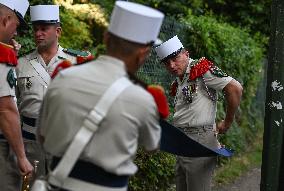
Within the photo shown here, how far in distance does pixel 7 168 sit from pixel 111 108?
1841mm

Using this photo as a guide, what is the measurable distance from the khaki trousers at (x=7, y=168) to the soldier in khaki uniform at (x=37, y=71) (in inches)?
15.7

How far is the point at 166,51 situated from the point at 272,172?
1.50 metres

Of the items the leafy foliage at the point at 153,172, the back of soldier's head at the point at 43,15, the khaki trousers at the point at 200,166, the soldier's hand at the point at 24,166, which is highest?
the back of soldier's head at the point at 43,15

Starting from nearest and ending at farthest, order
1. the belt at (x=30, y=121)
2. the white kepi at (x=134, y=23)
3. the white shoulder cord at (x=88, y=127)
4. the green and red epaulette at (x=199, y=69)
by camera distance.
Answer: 1. the white shoulder cord at (x=88, y=127)
2. the white kepi at (x=134, y=23)
3. the belt at (x=30, y=121)
4. the green and red epaulette at (x=199, y=69)

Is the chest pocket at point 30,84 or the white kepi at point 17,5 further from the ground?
the white kepi at point 17,5

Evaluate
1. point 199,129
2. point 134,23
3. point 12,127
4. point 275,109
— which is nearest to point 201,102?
point 199,129

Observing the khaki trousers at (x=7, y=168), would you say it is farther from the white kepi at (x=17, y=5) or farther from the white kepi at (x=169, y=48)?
the white kepi at (x=169, y=48)

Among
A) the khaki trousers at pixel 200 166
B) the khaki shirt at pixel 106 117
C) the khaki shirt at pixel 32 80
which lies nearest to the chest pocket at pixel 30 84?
the khaki shirt at pixel 32 80

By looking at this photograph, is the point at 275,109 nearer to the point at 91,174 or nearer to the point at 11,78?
the point at 11,78

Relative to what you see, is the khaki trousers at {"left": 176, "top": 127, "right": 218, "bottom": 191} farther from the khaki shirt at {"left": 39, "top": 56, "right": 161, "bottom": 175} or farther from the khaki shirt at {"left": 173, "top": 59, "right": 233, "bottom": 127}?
the khaki shirt at {"left": 39, "top": 56, "right": 161, "bottom": 175}

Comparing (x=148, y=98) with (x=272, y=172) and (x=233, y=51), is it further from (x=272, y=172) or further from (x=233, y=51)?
(x=233, y=51)

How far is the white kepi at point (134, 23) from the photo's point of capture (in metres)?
3.14

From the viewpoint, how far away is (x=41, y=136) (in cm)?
344

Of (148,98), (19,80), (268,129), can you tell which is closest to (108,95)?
(148,98)
